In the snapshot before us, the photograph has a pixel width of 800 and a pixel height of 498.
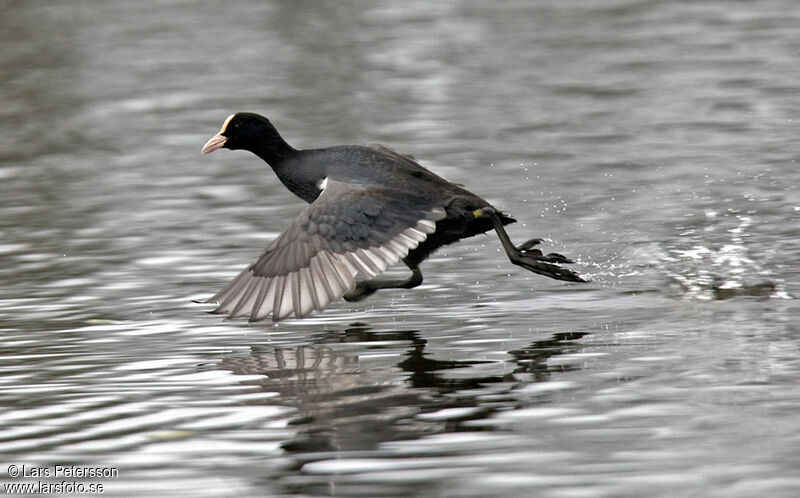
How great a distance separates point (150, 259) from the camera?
9.22 meters

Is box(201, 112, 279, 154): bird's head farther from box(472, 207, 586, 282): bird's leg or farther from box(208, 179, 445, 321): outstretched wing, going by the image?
box(472, 207, 586, 282): bird's leg

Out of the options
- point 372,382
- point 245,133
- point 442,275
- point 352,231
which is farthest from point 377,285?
point 372,382

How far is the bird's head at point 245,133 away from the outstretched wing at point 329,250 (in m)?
1.07

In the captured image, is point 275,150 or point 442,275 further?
point 442,275

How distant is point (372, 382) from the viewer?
20.8 ft

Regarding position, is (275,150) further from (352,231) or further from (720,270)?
(720,270)

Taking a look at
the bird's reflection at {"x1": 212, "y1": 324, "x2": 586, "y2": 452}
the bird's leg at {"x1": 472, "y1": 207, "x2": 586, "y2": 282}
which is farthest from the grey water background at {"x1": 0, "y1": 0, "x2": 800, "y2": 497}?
the bird's leg at {"x1": 472, "y1": 207, "x2": 586, "y2": 282}

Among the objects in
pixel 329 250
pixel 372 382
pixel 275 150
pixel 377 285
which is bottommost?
pixel 372 382

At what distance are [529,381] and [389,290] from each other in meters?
2.43
